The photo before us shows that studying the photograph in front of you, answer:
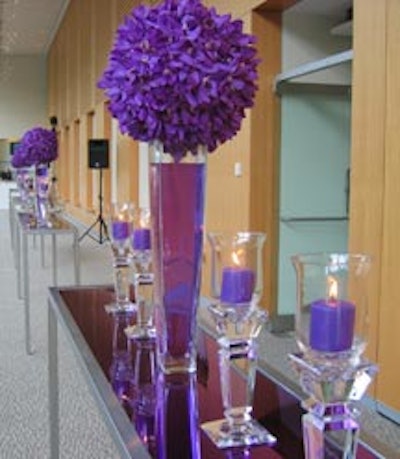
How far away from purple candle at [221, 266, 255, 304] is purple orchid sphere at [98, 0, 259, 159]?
33cm

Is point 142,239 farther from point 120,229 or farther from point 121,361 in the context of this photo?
point 121,361

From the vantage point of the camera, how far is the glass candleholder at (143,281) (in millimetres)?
2055

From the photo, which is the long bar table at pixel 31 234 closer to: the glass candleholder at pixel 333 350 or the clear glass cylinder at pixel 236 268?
the clear glass cylinder at pixel 236 268

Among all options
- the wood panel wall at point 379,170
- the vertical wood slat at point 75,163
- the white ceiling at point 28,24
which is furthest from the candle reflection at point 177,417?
the vertical wood slat at point 75,163

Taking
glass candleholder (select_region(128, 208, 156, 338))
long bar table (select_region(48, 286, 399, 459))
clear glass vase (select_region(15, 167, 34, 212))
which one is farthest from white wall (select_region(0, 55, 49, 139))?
long bar table (select_region(48, 286, 399, 459))

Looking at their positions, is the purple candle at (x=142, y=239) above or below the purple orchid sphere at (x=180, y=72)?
below

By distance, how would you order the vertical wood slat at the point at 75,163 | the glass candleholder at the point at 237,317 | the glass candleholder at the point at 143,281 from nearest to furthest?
the glass candleholder at the point at 237,317, the glass candleholder at the point at 143,281, the vertical wood slat at the point at 75,163

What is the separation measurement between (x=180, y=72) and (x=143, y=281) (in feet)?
2.75

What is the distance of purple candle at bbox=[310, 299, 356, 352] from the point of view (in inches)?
39.7

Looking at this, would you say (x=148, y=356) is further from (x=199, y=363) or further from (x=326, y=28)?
(x=326, y=28)

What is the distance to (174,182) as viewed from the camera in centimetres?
158

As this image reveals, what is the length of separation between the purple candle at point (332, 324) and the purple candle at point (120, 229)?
1.36 m

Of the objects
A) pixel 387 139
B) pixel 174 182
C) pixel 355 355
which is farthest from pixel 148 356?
pixel 387 139

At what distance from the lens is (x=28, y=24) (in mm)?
17438
